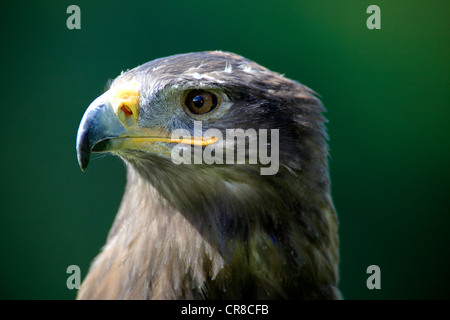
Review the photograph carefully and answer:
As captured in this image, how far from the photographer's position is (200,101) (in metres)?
1.81

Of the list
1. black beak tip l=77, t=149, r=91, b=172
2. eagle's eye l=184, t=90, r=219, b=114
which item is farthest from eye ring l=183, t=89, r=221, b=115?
black beak tip l=77, t=149, r=91, b=172

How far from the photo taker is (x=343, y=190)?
3.66 metres

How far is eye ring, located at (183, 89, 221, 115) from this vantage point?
1809 mm

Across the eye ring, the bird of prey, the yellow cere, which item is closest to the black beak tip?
the bird of prey

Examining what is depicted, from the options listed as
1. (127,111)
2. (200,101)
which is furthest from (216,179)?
(127,111)

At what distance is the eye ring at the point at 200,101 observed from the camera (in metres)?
1.81

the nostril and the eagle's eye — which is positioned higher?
A: the eagle's eye

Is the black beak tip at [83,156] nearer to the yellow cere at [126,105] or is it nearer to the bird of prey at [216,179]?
the bird of prey at [216,179]

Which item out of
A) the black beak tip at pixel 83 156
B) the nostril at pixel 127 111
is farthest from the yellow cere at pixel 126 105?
the black beak tip at pixel 83 156

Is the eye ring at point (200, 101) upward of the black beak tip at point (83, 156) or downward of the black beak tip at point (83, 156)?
upward

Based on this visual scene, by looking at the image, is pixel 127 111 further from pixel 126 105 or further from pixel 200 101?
pixel 200 101

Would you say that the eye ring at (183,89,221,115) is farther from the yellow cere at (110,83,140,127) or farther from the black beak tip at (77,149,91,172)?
the black beak tip at (77,149,91,172)

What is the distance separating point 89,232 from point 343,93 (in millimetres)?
2189
